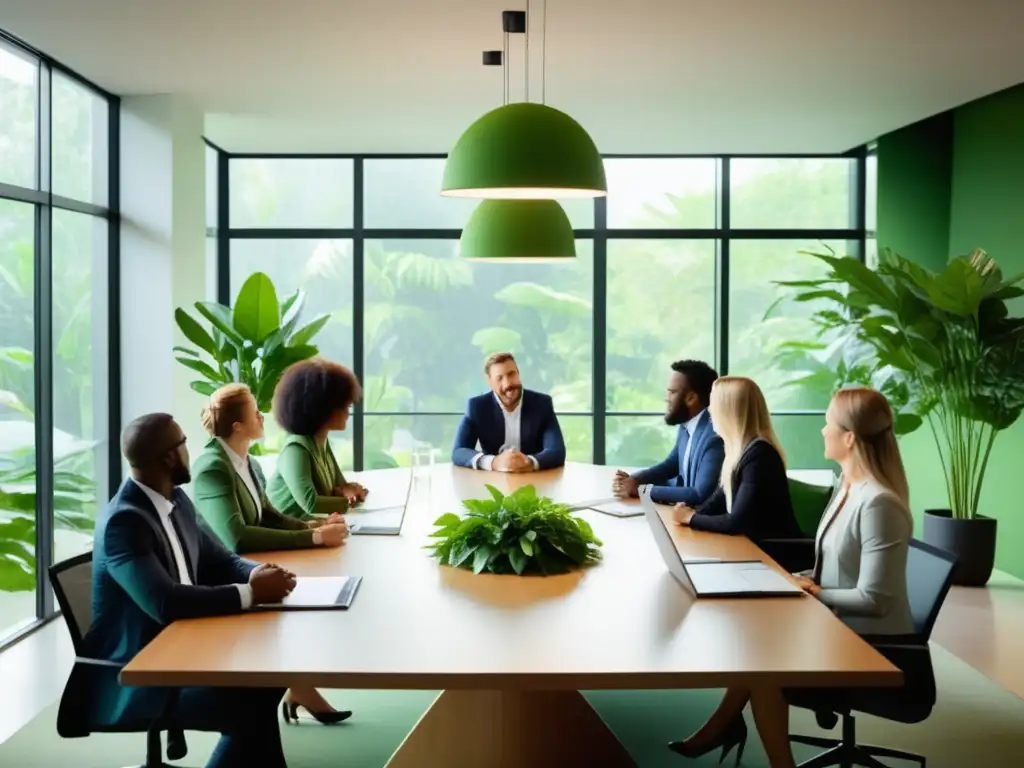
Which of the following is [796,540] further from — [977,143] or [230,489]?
[977,143]

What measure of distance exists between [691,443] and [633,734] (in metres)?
1.27

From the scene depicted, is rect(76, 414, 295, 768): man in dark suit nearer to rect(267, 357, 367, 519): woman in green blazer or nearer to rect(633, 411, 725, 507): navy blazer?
rect(267, 357, 367, 519): woman in green blazer

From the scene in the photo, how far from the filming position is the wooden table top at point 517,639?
2.71 metres

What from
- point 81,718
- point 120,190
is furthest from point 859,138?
point 81,718

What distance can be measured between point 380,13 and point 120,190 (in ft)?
9.71

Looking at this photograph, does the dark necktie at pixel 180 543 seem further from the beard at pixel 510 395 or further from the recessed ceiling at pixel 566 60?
the beard at pixel 510 395

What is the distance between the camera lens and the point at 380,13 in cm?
545

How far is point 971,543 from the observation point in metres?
7.47

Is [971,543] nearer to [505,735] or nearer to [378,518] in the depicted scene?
[378,518]

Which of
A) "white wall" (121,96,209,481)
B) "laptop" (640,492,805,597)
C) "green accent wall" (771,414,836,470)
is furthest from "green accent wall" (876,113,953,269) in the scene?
"laptop" (640,492,805,597)

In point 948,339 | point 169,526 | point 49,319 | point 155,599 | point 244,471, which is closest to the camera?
point 155,599

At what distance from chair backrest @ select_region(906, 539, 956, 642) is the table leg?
3.09 feet

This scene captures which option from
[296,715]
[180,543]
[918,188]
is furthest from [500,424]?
[918,188]

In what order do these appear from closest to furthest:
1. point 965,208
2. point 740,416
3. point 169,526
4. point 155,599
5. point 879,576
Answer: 1. point 155,599
2. point 169,526
3. point 879,576
4. point 740,416
5. point 965,208
